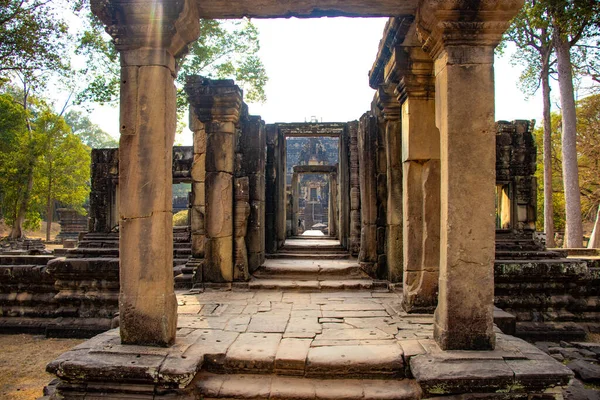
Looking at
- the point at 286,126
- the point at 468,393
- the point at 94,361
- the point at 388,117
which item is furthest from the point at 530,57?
the point at 94,361

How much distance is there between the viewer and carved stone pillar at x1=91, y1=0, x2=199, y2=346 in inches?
131

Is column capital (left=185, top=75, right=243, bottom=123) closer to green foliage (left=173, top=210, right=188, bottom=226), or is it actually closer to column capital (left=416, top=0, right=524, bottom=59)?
column capital (left=416, top=0, right=524, bottom=59)

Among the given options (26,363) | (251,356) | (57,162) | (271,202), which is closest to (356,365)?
(251,356)

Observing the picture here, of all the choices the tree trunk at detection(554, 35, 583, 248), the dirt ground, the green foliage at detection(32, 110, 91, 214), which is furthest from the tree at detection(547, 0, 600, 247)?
the green foliage at detection(32, 110, 91, 214)

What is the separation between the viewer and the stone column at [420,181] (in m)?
4.36

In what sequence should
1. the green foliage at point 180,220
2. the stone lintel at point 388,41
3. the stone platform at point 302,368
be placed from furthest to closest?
the green foliage at point 180,220, the stone lintel at point 388,41, the stone platform at point 302,368

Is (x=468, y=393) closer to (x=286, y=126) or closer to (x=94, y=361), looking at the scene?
(x=94, y=361)

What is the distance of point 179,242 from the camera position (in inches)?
384

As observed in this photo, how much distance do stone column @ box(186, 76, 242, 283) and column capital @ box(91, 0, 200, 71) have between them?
249cm

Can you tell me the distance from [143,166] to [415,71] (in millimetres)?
2934

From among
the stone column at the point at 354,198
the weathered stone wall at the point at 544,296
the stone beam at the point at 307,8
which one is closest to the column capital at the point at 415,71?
the stone beam at the point at 307,8

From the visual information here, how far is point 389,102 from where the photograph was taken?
18.0 ft

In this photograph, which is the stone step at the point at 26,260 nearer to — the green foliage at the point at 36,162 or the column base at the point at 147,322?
the column base at the point at 147,322

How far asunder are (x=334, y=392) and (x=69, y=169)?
2432cm
